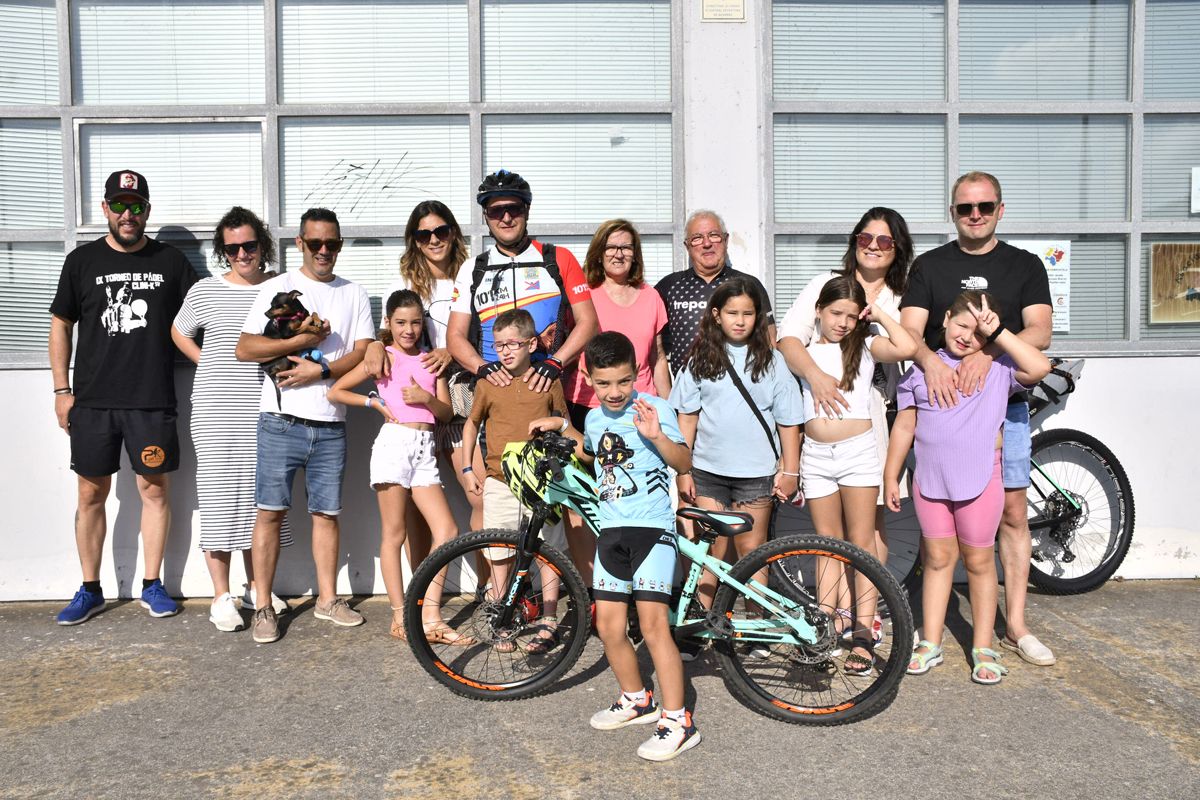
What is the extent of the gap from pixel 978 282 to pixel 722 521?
5.68 ft

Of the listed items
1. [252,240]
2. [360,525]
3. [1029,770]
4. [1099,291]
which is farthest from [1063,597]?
[252,240]

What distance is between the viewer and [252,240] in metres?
5.11

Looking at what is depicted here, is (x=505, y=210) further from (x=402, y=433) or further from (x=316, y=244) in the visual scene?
(x=402, y=433)

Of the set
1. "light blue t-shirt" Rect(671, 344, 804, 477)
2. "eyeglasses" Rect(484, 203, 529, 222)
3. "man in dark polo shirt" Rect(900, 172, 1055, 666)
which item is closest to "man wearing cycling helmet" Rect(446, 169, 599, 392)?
"eyeglasses" Rect(484, 203, 529, 222)

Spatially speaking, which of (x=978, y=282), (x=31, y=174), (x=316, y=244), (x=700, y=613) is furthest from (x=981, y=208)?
(x=31, y=174)

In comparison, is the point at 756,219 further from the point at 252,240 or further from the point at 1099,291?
the point at 252,240

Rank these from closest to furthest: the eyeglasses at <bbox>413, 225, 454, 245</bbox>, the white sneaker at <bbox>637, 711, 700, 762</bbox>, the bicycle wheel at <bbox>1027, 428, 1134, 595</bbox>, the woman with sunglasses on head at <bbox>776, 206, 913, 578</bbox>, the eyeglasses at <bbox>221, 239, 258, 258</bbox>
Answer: the white sneaker at <bbox>637, 711, 700, 762</bbox>, the woman with sunglasses on head at <bbox>776, 206, 913, 578</bbox>, the eyeglasses at <bbox>413, 225, 454, 245</bbox>, the eyeglasses at <bbox>221, 239, 258, 258</bbox>, the bicycle wheel at <bbox>1027, 428, 1134, 595</bbox>

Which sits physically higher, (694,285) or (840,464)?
(694,285)

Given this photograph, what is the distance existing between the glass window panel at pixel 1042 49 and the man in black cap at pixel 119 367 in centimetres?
473

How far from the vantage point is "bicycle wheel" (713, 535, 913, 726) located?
146 inches

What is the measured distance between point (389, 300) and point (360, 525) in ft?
4.93

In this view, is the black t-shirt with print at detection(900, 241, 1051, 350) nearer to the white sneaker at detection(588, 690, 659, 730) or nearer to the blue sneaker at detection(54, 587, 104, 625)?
the white sneaker at detection(588, 690, 659, 730)

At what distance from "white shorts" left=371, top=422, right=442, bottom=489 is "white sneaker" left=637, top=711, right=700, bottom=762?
181 centimetres

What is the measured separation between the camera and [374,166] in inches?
228
